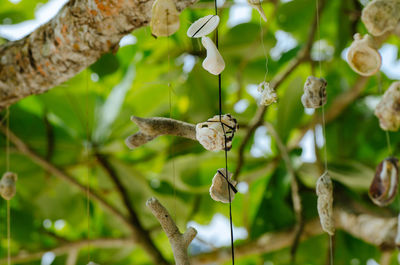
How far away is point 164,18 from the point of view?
1.19 ft

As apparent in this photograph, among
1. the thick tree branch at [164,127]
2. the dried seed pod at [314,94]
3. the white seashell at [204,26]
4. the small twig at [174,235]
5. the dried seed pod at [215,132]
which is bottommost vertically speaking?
the small twig at [174,235]

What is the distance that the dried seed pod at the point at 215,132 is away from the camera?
295 millimetres

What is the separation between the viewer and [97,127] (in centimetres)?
89

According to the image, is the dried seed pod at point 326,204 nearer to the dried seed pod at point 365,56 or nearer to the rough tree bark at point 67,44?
the dried seed pod at point 365,56

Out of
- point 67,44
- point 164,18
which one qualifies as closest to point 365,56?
point 164,18

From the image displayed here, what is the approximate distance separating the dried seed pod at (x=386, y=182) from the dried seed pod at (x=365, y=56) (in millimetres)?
60

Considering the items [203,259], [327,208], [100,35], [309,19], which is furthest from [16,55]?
[309,19]

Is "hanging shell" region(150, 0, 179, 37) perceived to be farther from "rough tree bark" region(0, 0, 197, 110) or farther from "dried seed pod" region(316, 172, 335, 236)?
"dried seed pod" region(316, 172, 335, 236)

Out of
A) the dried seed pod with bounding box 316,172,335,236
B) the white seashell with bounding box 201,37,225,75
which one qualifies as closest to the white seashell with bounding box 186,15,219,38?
the white seashell with bounding box 201,37,225,75

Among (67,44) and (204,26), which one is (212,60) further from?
(67,44)

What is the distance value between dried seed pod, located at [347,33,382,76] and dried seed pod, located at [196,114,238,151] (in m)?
0.08

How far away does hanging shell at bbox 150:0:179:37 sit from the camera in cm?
35

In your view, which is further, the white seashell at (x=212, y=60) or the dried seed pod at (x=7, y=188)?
the dried seed pod at (x=7, y=188)

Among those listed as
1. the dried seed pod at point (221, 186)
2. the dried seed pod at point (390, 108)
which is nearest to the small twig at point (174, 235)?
the dried seed pod at point (221, 186)
